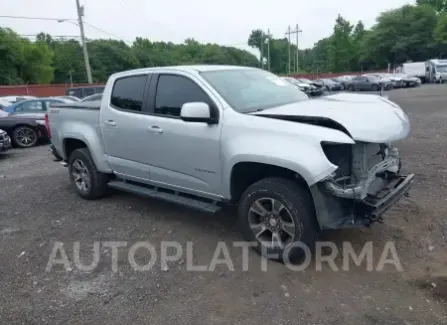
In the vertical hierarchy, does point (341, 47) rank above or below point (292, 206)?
above

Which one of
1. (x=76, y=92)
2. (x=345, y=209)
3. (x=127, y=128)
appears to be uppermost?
(x=127, y=128)

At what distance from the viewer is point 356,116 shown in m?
3.72

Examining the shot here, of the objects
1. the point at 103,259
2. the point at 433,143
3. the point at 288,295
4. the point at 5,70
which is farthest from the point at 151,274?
the point at 5,70

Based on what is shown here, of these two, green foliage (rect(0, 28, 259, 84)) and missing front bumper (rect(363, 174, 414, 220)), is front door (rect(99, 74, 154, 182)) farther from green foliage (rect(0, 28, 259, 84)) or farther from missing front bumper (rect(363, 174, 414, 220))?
green foliage (rect(0, 28, 259, 84))

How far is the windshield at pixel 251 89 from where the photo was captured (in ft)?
14.3

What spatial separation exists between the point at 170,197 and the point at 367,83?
34534mm

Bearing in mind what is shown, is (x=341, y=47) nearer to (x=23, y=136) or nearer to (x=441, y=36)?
(x=441, y=36)

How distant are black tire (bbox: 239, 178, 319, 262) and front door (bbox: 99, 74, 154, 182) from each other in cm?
164

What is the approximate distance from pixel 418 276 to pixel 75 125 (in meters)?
4.72

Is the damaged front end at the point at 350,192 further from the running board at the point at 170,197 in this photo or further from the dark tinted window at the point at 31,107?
the dark tinted window at the point at 31,107

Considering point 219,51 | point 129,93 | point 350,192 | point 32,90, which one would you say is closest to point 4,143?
point 129,93

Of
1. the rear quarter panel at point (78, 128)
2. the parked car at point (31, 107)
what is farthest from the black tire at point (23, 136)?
the rear quarter panel at point (78, 128)

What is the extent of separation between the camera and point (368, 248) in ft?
13.7

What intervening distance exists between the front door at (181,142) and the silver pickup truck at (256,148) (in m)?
0.01
